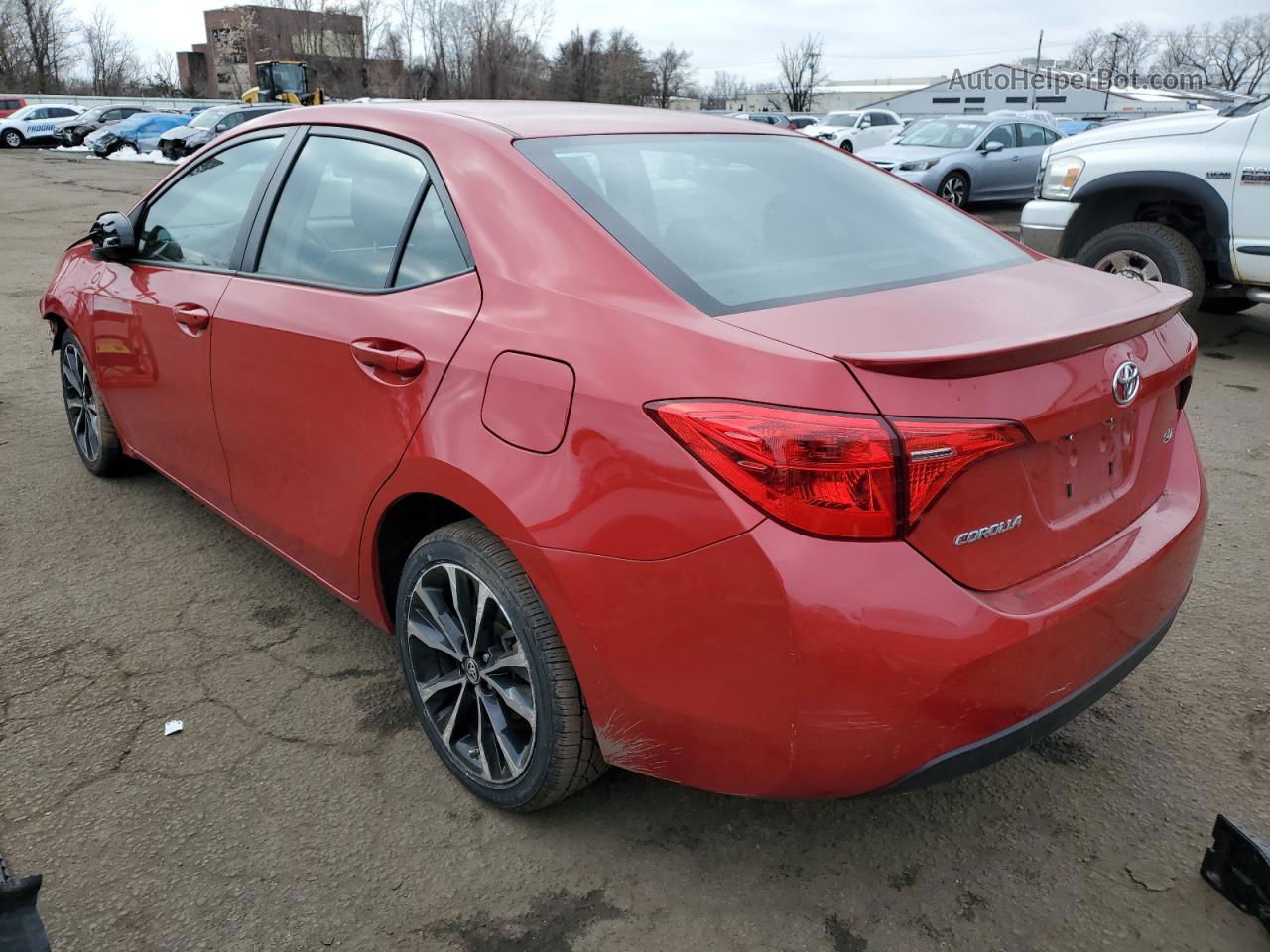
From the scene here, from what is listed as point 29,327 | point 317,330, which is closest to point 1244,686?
point 317,330

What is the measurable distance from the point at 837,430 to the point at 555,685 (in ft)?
2.74

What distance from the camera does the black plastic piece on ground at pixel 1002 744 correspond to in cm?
180

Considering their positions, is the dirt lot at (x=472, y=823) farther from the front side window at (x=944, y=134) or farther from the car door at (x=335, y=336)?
the front side window at (x=944, y=134)

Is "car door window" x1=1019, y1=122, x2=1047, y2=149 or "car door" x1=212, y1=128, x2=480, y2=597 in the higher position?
"car door window" x1=1019, y1=122, x2=1047, y2=149

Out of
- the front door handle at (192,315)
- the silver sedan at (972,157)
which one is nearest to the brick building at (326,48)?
the silver sedan at (972,157)

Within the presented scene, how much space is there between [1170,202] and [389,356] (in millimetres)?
6253

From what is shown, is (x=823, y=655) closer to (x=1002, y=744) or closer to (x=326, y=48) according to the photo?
(x=1002, y=744)

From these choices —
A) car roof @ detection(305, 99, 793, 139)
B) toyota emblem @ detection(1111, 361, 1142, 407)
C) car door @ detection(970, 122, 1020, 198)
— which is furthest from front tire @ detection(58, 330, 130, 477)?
Result: car door @ detection(970, 122, 1020, 198)

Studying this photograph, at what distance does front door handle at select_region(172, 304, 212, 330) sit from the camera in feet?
10.0

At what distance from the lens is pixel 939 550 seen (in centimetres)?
172

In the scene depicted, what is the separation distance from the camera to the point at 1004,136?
54.3 ft

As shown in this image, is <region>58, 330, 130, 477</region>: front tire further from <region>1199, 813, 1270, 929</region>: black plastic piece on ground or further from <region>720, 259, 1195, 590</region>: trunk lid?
<region>1199, 813, 1270, 929</region>: black plastic piece on ground

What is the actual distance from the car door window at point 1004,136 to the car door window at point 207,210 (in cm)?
1528

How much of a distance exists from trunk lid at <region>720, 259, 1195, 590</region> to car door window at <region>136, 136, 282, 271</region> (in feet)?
6.48
